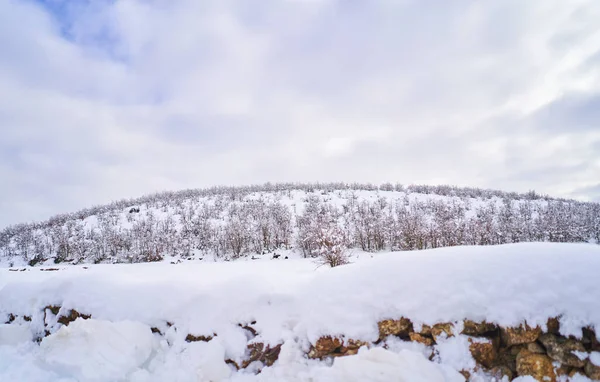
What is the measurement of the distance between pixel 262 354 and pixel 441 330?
2664 mm

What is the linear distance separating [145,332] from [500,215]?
38.4m

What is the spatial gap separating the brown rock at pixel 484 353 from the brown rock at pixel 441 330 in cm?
30

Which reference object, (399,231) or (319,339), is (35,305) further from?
(399,231)

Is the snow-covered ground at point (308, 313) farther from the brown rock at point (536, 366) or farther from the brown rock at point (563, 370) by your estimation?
the brown rock at point (536, 366)

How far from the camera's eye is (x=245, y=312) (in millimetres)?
4984

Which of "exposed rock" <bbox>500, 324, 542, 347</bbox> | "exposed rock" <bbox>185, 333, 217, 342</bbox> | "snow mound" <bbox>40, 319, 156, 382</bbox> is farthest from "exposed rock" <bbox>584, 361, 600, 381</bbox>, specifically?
"snow mound" <bbox>40, 319, 156, 382</bbox>

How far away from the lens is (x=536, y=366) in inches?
140

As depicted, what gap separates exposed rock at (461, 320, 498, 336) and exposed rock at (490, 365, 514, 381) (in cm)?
40

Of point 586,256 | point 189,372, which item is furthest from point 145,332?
point 586,256

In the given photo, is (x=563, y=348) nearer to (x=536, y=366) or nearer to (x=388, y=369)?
(x=536, y=366)

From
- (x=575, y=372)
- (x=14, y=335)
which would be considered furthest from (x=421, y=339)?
(x=14, y=335)

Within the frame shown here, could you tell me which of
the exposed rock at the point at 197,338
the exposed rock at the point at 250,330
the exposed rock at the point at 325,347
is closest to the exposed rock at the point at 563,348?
the exposed rock at the point at 325,347

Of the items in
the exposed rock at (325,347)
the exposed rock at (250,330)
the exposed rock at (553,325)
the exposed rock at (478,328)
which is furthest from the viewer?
the exposed rock at (250,330)

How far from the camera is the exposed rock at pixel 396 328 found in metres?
4.13
